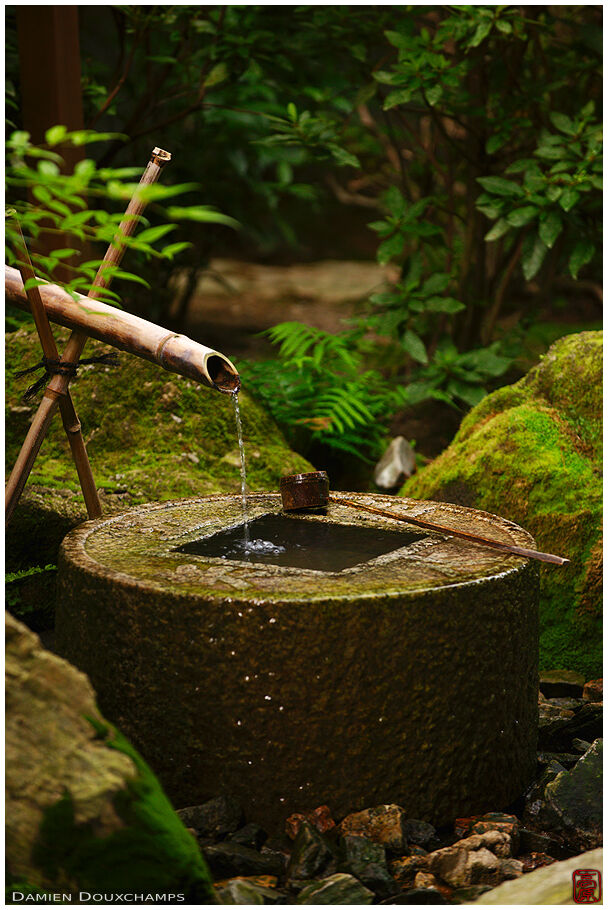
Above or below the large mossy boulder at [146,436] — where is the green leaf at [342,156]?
above

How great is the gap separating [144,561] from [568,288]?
284 inches

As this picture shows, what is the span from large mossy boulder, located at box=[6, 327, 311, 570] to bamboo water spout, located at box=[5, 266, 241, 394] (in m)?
1.27

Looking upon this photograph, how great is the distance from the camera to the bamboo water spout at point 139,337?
107 inches

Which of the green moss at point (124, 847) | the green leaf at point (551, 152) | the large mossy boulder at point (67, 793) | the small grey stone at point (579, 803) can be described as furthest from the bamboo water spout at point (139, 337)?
the green leaf at point (551, 152)

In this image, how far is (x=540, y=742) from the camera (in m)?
3.18

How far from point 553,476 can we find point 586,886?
86.8 inches

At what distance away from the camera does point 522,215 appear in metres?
5.46

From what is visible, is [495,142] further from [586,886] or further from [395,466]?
[586,886]

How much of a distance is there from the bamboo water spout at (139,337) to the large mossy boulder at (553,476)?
66.6 inches

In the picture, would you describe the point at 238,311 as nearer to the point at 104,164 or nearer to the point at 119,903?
the point at 104,164

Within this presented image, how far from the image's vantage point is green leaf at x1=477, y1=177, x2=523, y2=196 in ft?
18.2

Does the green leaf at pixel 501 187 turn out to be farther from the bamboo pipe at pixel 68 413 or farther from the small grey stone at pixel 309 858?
the small grey stone at pixel 309 858

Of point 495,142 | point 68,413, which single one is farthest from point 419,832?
point 495,142

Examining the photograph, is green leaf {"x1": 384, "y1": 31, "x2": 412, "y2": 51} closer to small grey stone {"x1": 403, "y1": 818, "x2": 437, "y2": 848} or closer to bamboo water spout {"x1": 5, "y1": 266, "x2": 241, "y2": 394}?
bamboo water spout {"x1": 5, "y1": 266, "x2": 241, "y2": 394}
